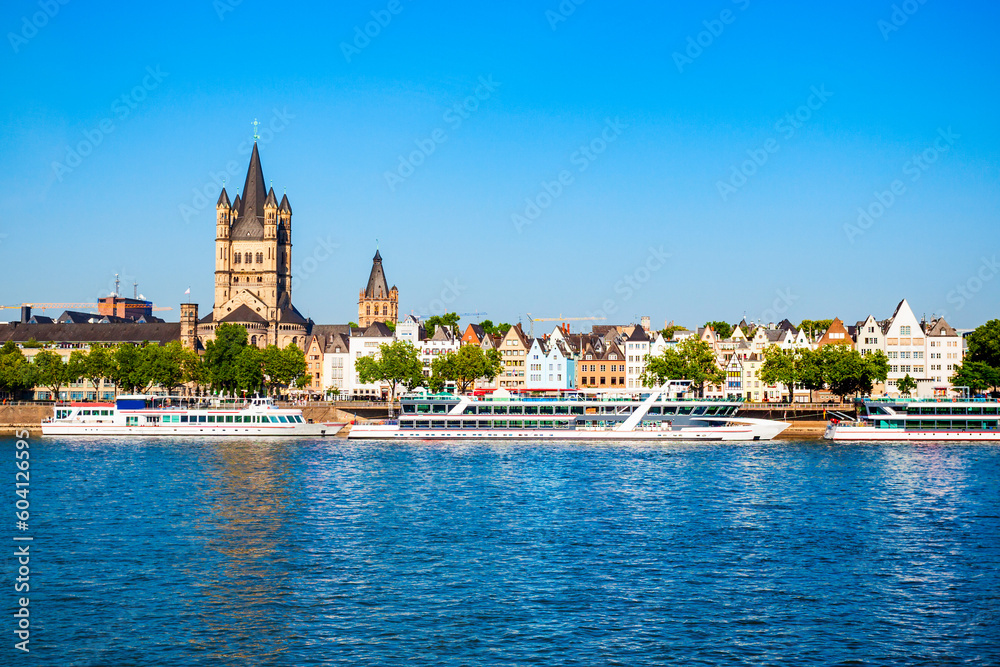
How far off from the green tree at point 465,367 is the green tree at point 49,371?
5493 cm

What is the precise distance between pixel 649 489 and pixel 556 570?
25.9 m

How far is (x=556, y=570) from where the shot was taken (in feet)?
148

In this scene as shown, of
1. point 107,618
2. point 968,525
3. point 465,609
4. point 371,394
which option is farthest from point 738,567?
point 371,394

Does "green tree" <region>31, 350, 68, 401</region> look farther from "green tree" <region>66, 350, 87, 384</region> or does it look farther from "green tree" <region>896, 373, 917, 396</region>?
"green tree" <region>896, 373, 917, 396</region>

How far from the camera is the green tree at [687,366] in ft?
535

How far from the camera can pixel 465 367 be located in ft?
568

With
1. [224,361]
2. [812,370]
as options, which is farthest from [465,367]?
[812,370]

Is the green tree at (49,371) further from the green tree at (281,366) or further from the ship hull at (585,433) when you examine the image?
the ship hull at (585,433)

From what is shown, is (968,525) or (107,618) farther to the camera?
(968,525)

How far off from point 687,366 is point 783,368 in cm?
1324

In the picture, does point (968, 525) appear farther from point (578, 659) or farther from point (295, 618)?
point (295, 618)

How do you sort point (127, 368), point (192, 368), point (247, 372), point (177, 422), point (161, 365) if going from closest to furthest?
point (177, 422), point (247, 372), point (161, 365), point (127, 368), point (192, 368)

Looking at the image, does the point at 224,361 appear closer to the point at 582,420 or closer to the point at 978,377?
the point at 582,420

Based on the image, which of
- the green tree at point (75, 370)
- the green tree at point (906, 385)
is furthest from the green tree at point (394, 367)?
the green tree at point (906, 385)
